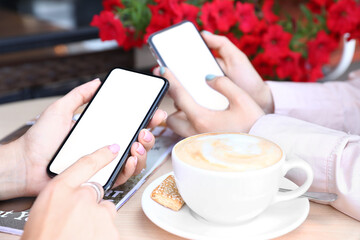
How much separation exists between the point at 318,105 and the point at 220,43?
9.1 inches

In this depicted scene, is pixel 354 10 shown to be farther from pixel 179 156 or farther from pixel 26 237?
pixel 26 237

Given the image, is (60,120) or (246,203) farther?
(60,120)

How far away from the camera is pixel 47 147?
0.63 m

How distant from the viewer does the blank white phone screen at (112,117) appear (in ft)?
1.98

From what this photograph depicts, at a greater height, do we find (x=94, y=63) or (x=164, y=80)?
(x=164, y=80)

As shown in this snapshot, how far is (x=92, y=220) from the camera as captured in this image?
43cm

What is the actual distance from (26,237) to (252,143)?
0.86 feet

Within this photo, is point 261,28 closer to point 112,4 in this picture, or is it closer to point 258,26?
point 258,26

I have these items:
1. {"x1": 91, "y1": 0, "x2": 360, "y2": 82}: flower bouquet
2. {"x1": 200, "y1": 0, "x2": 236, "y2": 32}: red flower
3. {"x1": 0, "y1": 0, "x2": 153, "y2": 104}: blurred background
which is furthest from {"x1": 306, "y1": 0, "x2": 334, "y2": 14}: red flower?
{"x1": 0, "y1": 0, "x2": 153, "y2": 104}: blurred background

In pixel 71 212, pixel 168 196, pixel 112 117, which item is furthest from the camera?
pixel 112 117

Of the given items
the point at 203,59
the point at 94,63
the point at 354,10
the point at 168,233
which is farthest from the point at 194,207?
the point at 94,63

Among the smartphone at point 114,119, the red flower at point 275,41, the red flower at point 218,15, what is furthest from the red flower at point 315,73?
the smartphone at point 114,119

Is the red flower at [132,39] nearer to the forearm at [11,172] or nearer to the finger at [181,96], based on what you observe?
the finger at [181,96]

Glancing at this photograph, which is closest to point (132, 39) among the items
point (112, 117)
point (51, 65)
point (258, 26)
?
point (258, 26)
